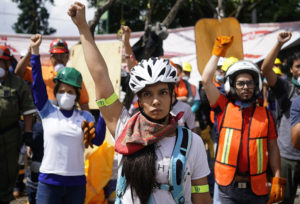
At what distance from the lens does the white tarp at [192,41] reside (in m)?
10.5

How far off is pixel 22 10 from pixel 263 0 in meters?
44.0

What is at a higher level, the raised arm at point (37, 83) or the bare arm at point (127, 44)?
the bare arm at point (127, 44)

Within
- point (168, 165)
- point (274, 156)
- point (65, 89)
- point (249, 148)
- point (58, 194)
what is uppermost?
point (65, 89)

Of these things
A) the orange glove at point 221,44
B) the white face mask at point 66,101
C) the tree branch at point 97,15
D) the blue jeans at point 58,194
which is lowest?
the blue jeans at point 58,194

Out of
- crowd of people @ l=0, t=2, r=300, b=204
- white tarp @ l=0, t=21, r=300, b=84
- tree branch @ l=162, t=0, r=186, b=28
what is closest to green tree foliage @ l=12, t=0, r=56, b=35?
white tarp @ l=0, t=21, r=300, b=84

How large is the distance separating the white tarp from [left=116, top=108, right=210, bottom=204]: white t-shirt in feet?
26.1

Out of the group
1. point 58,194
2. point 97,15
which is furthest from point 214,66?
point 97,15

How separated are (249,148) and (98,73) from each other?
1.75 meters

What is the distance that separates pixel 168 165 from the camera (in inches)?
82.7

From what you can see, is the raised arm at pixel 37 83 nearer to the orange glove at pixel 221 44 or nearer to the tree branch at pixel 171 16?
the orange glove at pixel 221 44

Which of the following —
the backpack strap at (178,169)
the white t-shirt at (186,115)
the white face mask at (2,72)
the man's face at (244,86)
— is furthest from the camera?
the white t-shirt at (186,115)

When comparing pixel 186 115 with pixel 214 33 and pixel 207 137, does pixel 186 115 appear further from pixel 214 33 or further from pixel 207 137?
pixel 207 137

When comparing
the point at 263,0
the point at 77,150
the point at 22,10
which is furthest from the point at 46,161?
the point at 22,10

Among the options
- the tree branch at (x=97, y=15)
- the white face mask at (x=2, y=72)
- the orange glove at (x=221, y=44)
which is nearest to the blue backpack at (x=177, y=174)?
the orange glove at (x=221, y=44)
